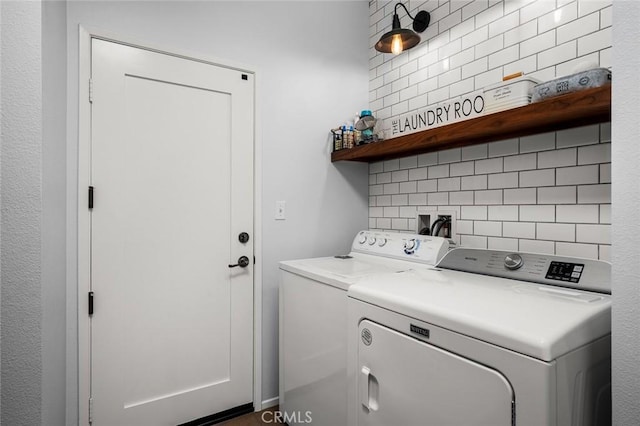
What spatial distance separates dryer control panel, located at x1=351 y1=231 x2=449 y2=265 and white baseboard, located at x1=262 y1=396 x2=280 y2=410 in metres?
1.05

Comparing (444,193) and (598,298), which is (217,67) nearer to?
(444,193)

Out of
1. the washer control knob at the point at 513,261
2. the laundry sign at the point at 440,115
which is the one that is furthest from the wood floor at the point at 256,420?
the laundry sign at the point at 440,115

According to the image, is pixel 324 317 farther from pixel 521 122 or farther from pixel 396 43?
pixel 396 43

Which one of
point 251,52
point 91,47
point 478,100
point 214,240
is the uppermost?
point 251,52

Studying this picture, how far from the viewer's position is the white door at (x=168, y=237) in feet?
5.41

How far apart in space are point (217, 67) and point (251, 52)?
25 centimetres

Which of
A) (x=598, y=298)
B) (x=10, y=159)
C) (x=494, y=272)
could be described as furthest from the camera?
(x=494, y=272)

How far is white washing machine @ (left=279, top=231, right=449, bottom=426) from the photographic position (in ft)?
4.75

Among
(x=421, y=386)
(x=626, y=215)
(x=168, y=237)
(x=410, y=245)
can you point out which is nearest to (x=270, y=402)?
(x=168, y=237)

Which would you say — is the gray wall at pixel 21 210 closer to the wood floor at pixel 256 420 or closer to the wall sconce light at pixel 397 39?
the wood floor at pixel 256 420

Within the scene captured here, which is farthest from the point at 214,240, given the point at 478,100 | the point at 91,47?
the point at 478,100

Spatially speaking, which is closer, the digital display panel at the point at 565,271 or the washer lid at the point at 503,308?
the washer lid at the point at 503,308

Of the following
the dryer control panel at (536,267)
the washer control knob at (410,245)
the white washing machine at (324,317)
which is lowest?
the white washing machine at (324,317)

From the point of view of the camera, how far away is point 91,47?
160 centimetres
